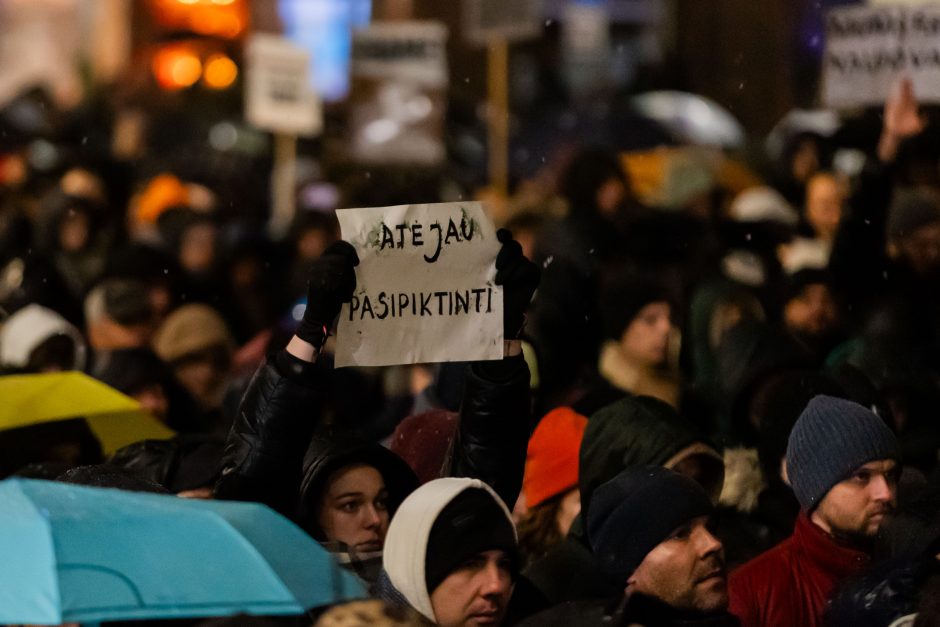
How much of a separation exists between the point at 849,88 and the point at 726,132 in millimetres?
10893

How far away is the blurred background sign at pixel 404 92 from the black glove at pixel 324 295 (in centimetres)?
989

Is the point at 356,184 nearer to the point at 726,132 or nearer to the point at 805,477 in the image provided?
the point at 726,132

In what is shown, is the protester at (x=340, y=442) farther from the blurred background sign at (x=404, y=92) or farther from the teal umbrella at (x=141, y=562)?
the blurred background sign at (x=404, y=92)

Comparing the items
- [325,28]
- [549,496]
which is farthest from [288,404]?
[325,28]

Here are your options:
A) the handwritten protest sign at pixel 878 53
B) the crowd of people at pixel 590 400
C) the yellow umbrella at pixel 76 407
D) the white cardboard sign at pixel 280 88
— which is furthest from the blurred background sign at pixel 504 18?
the yellow umbrella at pixel 76 407

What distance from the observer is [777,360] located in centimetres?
778

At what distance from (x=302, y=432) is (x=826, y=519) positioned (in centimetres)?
159

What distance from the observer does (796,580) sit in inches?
227

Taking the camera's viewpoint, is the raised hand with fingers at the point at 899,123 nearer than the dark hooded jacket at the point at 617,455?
No

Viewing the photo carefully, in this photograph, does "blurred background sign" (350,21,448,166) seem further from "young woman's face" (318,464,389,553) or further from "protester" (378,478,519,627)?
"protester" (378,478,519,627)

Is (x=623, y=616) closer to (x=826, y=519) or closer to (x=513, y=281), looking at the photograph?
(x=513, y=281)

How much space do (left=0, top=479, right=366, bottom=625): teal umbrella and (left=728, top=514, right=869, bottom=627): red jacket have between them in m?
1.85

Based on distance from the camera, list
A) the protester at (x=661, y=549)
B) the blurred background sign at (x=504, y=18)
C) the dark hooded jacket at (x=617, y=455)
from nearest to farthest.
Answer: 1. the protester at (x=661, y=549)
2. the dark hooded jacket at (x=617, y=455)
3. the blurred background sign at (x=504, y=18)

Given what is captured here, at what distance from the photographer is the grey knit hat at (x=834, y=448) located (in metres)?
5.84
